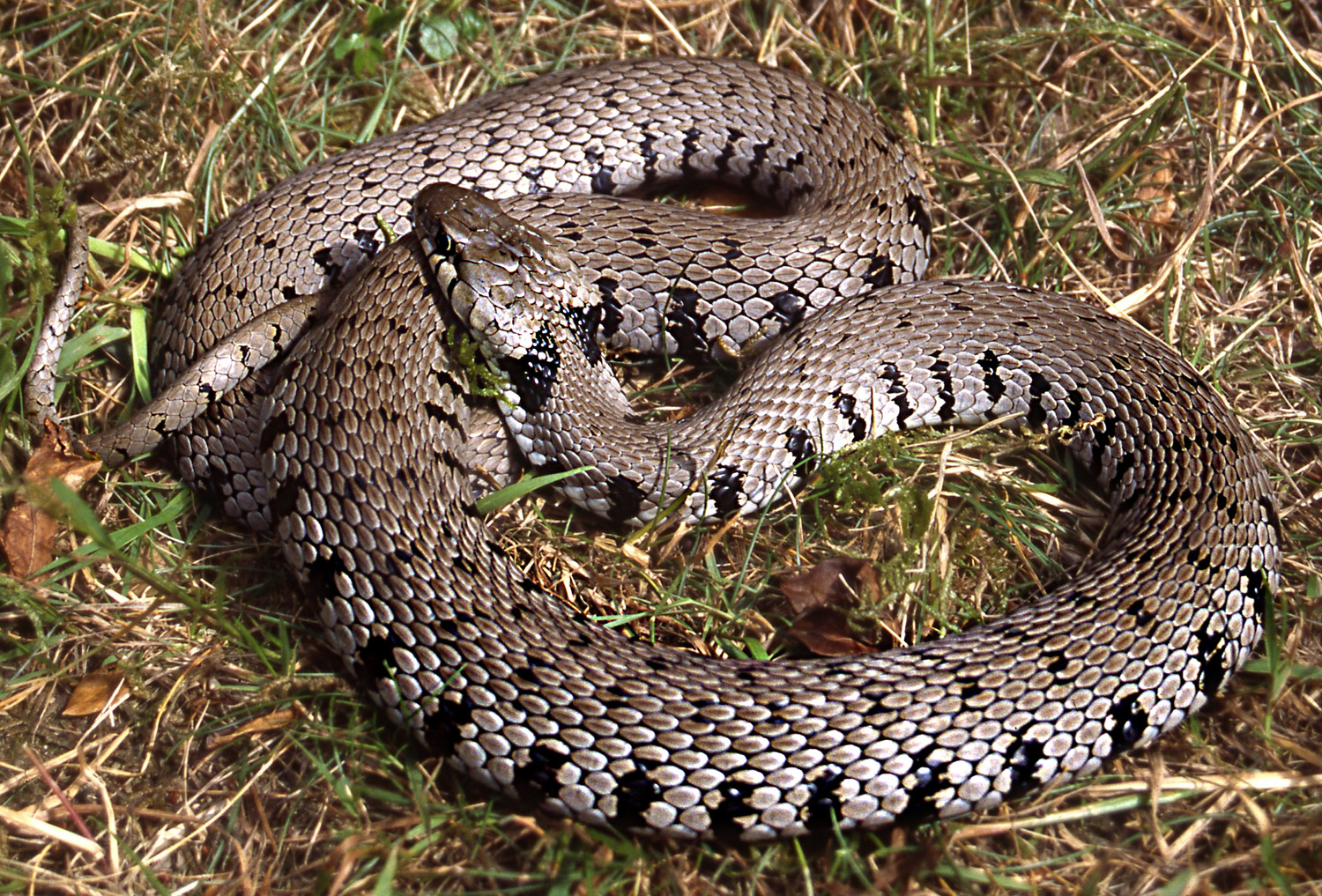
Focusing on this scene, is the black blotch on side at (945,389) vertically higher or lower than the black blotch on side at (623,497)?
higher

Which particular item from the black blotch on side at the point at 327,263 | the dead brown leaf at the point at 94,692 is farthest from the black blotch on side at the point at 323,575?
the black blotch on side at the point at 327,263

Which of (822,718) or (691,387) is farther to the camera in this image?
(691,387)

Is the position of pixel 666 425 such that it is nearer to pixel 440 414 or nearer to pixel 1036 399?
pixel 440 414

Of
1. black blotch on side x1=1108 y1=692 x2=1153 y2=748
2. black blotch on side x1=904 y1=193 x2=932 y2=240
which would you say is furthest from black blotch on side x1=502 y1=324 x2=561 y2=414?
black blotch on side x1=1108 y1=692 x2=1153 y2=748

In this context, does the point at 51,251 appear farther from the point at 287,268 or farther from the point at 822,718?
the point at 822,718

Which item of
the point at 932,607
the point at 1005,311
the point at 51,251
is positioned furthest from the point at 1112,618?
the point at 51,251

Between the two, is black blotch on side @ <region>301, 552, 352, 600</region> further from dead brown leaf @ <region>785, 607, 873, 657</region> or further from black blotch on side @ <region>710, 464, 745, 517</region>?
dead brown leaf @ <region>785, 607, 873, 657</region>

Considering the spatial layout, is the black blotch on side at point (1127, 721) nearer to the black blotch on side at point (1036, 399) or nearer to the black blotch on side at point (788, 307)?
the black blotch on side at point (1036, 399)
